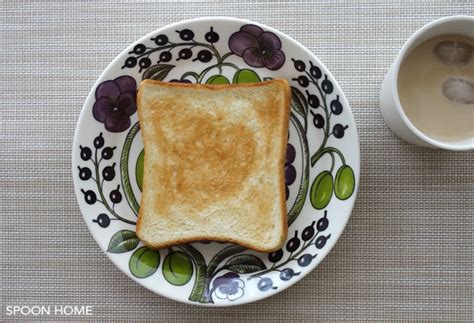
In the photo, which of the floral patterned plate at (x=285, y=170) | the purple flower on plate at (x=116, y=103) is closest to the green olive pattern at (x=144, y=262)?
the floral patterned plate at (x=285, y=170)

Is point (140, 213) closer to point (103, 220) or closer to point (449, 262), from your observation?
point (103, 220)

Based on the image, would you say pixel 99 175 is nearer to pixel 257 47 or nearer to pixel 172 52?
pixel 172 52

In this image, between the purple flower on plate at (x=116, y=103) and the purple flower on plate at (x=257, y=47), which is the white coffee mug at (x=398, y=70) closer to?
the purple flower on plate at (x=257, y=47)

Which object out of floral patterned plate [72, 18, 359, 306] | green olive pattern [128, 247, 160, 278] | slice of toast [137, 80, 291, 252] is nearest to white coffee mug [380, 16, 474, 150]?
floral patterned plate [72, 18, 359, 306]

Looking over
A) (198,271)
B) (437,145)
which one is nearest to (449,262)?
(437,145)

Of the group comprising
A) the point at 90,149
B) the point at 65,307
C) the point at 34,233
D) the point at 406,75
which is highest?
the point at 406,75

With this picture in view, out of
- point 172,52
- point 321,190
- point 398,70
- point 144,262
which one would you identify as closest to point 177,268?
point 144,262
